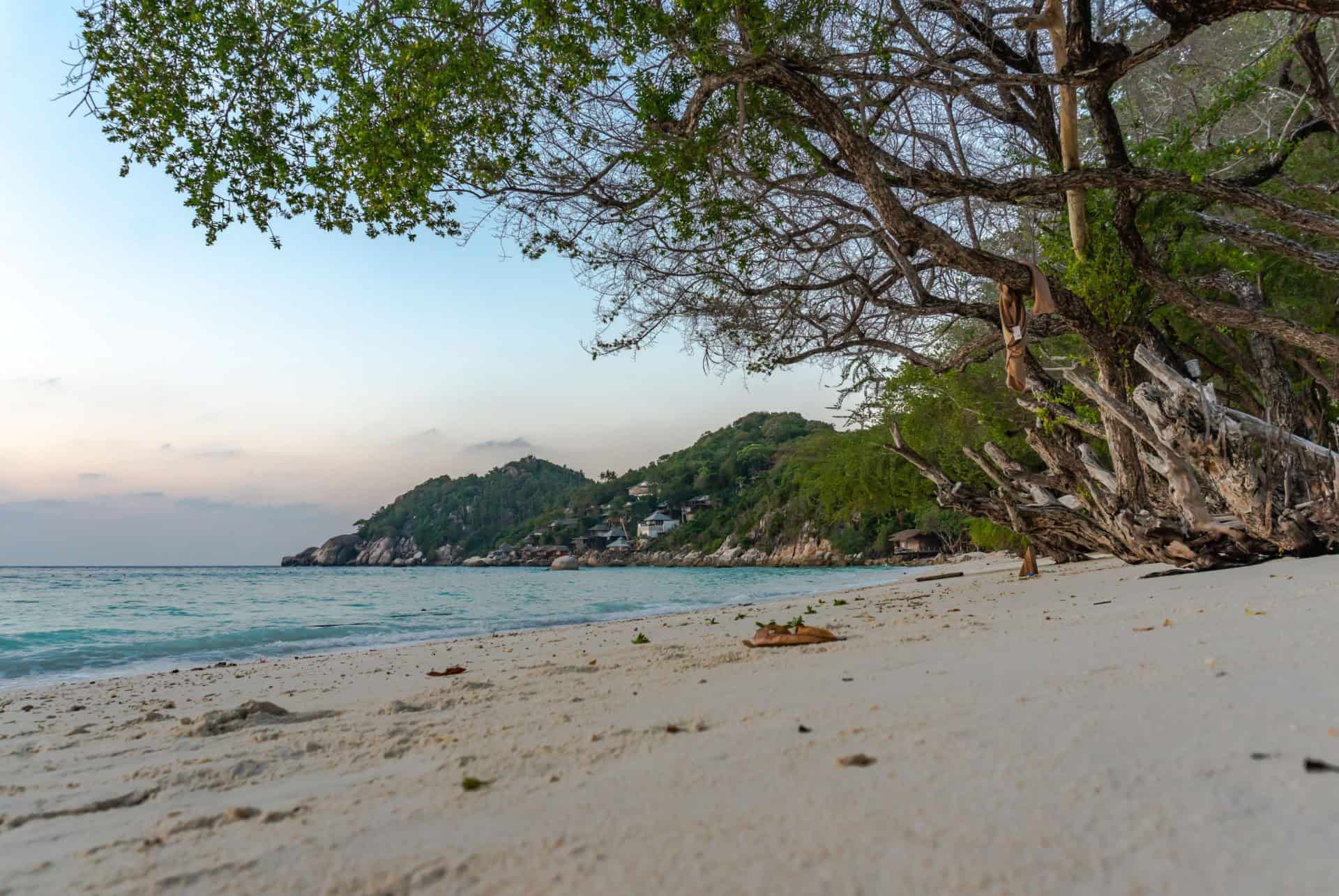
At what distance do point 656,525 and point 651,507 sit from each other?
20.5 ft

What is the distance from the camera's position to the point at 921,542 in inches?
2231

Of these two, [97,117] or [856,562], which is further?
[856,562]

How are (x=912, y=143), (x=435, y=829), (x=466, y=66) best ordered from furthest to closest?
(x=912, y=143) → (x=466, y=66) → (x=435, y=829)

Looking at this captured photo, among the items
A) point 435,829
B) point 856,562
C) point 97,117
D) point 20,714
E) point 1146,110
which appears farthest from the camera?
point 856,562

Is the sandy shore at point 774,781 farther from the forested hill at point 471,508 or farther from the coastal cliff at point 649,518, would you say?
the forested hill at point 471,508

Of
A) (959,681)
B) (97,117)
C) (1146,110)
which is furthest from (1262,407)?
(97,117)

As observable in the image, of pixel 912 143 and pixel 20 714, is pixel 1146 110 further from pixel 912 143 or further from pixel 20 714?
pixel 20 714

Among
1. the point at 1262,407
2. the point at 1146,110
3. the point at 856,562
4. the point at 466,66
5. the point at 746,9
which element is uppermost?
the point at 1146,110

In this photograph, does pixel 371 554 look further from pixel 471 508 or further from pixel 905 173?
pixel 905 173

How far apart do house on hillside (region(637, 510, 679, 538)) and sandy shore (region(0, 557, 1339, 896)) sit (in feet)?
287

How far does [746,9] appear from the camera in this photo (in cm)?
586

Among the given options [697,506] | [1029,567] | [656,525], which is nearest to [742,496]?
[697,506]

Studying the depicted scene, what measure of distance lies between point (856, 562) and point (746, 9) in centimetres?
6067

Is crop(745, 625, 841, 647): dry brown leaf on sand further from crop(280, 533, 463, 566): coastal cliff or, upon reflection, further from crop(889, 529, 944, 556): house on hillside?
crop(280, 533, 463, 566): coastal cliff
